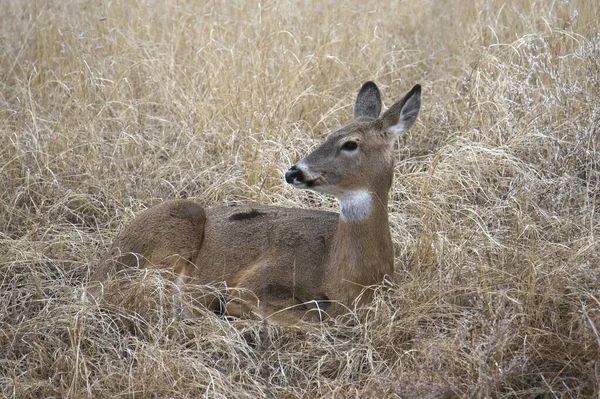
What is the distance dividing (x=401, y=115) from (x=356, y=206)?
56 cm

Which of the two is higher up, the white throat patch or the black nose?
the black nose

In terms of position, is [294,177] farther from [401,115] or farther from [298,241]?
[401,115]

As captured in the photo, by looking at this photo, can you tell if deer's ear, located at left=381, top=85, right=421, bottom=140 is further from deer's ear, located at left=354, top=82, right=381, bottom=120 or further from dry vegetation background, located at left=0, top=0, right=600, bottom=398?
dry vegetation background, located at left=0, top=0, right=600, bottom=398

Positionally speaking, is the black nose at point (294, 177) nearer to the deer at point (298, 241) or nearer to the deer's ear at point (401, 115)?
the deer at point (298, 241)

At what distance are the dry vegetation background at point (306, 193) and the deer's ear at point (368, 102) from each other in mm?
588

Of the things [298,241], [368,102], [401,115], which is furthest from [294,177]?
[368,102]

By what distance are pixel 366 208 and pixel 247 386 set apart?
1.08 m

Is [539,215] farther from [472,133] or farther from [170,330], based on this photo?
[170,330]

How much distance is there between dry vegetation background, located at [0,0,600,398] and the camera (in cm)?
402

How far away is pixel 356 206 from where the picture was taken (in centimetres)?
464

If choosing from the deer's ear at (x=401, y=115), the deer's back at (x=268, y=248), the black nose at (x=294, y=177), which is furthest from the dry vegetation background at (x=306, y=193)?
the black nose at (x=294, y=177)

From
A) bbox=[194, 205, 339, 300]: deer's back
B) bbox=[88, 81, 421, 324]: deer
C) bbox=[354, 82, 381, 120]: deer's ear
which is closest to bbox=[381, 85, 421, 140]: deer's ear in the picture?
bbox=[88, 81, 421, 324]: deer

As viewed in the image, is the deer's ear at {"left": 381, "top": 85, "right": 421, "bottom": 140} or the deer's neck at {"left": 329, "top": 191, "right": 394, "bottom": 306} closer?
the deer's neck at {"left": 329, "top": 191, "right": 394, "bottom": 306}

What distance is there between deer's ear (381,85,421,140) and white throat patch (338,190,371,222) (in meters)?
0.39
